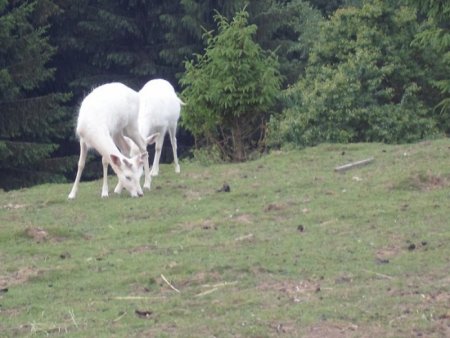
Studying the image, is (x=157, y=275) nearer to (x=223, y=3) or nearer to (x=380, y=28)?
(x=380, y=28)

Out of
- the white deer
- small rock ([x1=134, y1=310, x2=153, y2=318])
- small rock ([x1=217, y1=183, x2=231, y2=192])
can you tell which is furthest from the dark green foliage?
small rock ([x1=134, y1=310, x2=153, y2=318])

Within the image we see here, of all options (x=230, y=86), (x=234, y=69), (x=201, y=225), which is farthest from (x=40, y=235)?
(x=234, y=69)

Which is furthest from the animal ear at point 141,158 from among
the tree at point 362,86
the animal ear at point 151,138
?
the tree at point 362,86

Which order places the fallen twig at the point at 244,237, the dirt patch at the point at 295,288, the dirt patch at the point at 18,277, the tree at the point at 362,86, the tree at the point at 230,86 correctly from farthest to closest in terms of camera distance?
1. the tree at the point at 362,86
2. the tree at the point at 230,86
3. the fallen twig at the point at 244,237
4. the dirt patch at the point at 18,277
5. the dirt patch at the point at 295,288

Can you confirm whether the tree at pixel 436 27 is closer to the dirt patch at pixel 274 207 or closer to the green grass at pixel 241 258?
the green grass at pixel 241 258

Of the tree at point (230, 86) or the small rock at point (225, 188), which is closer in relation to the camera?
the small rock at point (225, 188)

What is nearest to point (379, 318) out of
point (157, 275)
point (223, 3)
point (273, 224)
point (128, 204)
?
point (157, 275)

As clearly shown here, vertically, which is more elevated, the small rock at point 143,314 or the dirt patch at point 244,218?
the small rock at point 143,314

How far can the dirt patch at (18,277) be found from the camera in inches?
380

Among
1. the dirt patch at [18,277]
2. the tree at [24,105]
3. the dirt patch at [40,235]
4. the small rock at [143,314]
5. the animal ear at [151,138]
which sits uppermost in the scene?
the small rock at [143,314]

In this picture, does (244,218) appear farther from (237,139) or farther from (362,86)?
(362,86)

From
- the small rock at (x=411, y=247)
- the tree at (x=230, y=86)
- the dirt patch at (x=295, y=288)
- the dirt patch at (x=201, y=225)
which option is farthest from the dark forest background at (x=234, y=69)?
the dirt patch at (x=295, y=288)

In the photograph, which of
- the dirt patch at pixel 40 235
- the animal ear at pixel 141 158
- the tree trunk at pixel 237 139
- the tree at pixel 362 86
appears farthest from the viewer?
the tree at pixel 362 86

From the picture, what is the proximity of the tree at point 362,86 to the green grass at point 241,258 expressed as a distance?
6619 millimetres
